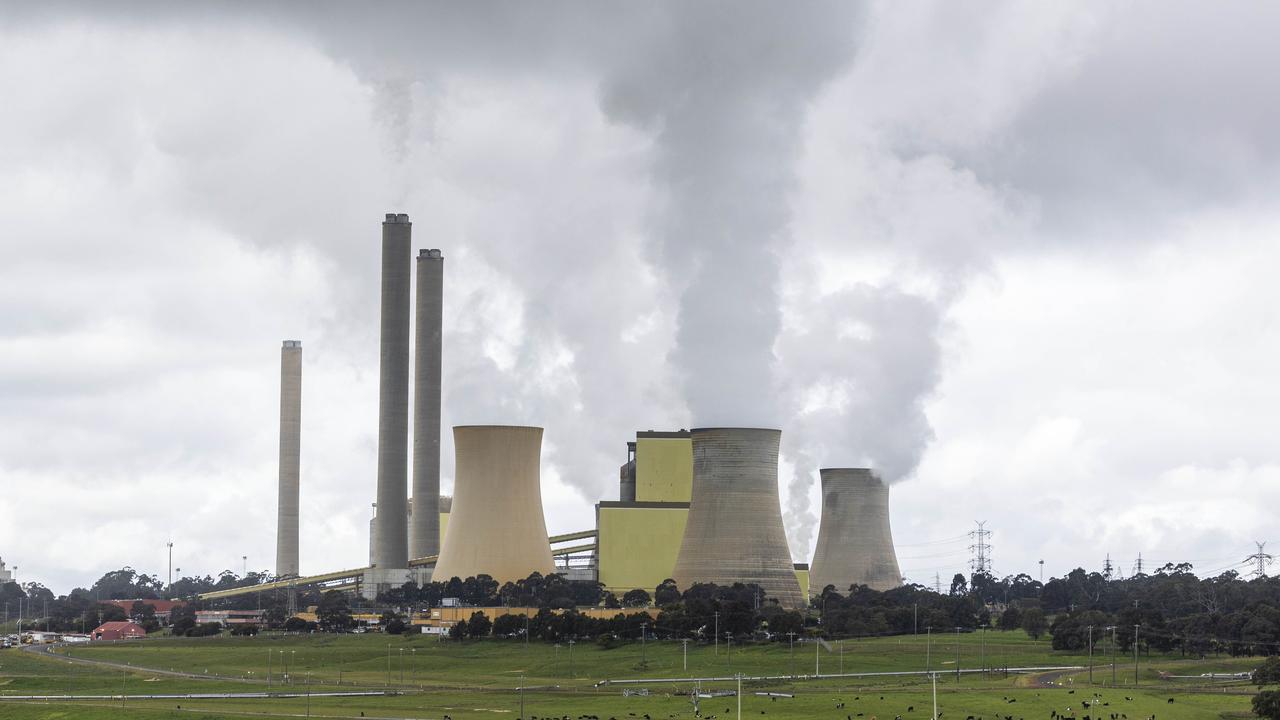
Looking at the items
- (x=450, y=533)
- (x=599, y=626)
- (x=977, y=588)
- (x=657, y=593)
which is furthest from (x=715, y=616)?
(x=977, y=588)

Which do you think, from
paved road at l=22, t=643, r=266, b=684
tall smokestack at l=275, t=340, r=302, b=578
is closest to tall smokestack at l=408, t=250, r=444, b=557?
tall smokestack at l=275, t=340, r=302, b=578

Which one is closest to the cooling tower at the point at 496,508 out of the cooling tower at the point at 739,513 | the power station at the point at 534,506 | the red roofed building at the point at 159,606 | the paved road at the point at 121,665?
the power station at the point at 534,506

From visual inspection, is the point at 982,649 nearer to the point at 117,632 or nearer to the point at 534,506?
the point at 534,506

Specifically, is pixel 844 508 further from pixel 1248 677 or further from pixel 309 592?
pixel 309 592

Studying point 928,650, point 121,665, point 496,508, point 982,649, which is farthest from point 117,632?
point 982,649

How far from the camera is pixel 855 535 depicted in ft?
324

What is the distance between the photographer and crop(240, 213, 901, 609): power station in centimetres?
8512

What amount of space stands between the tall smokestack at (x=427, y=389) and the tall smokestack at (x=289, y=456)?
13458mm

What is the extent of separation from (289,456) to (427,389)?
631 inches

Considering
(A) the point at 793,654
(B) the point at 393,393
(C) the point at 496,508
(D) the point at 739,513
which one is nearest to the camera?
(A) the point at 793,654

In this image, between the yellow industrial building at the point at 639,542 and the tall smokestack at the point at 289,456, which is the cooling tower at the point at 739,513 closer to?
the yellow industrial building at the point at 639,542

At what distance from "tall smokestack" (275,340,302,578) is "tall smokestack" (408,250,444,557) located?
44.2 feet

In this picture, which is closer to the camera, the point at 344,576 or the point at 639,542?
the point at 639,542

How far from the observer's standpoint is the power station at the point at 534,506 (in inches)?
3351
